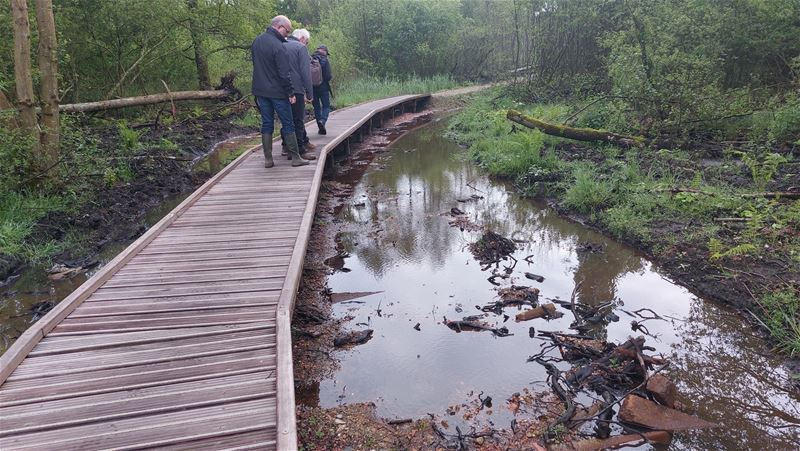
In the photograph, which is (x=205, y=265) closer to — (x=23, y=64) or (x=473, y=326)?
(x=473, y=326)

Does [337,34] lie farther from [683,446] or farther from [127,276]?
[683,446]

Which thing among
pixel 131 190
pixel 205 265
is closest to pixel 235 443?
pixel 205 265

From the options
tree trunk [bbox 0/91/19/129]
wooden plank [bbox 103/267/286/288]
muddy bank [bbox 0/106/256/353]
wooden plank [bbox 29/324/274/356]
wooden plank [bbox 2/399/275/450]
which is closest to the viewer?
wooden plank [bbox 2/399/275/450]

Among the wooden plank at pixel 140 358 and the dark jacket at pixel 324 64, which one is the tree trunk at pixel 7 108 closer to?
the dark jacket at pixel 324 64

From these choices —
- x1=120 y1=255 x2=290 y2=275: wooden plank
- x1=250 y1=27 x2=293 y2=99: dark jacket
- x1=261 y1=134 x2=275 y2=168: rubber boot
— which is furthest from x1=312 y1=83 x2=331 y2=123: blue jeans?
x1=120 y1=255 x2=290 y2=275: wooden plank

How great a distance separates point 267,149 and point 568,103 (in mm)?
9495

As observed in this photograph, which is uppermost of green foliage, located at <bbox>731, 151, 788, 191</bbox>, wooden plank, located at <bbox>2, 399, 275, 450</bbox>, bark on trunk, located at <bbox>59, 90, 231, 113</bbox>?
bark on trunk, located at <bbox>59, 90, 231, 113</bbox>

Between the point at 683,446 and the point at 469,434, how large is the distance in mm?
1310

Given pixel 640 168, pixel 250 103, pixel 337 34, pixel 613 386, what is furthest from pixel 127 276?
pixel 337 34

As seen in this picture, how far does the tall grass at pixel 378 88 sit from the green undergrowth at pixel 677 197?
30.2 feet

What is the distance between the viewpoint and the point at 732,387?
3.64 metres

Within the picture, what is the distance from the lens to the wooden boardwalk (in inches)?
98.0

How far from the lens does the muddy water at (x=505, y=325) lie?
3.46 metres

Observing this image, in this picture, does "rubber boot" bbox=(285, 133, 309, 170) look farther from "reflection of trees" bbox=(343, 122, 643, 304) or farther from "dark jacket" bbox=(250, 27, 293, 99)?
"reflection of trees" bbox=(343, 122, 643, 304)
